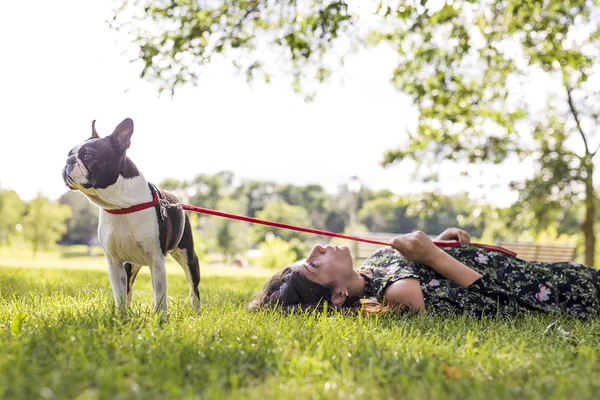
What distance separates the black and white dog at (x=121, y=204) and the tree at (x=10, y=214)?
125ft

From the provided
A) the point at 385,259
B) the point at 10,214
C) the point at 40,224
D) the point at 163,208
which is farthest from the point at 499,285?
the point at 10,214

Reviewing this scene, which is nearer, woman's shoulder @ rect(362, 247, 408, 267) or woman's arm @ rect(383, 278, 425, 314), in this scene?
woman's arm @ rect(383, 278, 425, 314)

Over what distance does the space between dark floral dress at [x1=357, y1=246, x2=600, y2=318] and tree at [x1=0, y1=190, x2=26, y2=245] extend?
3855 cm

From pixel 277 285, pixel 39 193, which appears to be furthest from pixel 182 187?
pixel 277 285

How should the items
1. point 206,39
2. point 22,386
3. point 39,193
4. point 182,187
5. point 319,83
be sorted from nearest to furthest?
point 22,386 < point 206,39 < point 319,83 < point 39,193 < point 182,187

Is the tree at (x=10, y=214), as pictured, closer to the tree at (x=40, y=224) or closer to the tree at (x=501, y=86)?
the tree at (x=40, y=224)

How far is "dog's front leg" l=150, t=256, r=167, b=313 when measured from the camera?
3314 mm

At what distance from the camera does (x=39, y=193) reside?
122ft

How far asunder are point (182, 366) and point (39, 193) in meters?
38.9

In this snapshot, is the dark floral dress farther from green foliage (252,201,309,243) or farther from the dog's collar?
green foliage (252,201,309,243)

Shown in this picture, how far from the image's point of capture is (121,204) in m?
3.18

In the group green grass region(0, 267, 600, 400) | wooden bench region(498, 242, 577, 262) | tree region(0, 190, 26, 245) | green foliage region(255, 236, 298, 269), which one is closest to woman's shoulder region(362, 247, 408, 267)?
green grass region(0, 267, 600, 400)

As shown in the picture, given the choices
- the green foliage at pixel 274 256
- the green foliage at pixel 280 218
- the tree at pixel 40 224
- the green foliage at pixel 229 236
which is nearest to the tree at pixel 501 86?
the green foliage at pixel 274 256

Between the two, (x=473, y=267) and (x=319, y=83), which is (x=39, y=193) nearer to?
(x=319, y=83)
